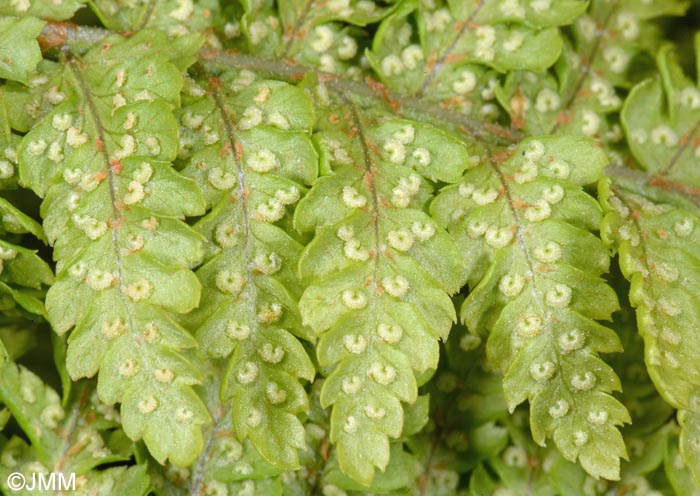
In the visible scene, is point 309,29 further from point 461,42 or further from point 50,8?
point 50,8

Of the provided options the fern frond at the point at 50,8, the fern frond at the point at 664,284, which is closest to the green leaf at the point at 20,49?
the fern frond at the point at 50,8

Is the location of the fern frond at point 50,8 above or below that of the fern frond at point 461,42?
above

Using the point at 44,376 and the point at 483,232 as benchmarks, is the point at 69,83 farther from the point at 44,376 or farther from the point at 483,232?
the point at 483,232

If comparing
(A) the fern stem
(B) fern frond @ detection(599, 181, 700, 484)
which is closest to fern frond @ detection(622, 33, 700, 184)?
(B) fern frond @ detection(599, 181, 700, 484)

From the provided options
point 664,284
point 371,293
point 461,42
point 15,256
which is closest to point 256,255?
point 371,293

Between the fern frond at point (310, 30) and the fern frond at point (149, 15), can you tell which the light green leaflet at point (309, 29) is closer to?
the fern frond at point (310, 30)

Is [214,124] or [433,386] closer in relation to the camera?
[214,124]

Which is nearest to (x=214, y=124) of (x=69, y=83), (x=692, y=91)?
(x=69, y=83)
